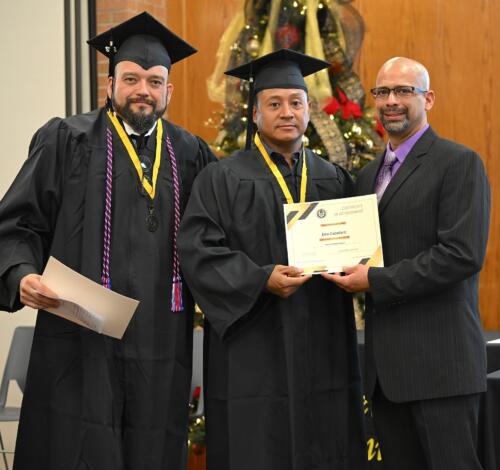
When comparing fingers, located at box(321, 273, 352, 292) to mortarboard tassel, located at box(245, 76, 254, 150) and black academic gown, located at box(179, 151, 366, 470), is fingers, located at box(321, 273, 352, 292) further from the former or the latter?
mortarboard tassel, located at box(245, 76, 254, 150)

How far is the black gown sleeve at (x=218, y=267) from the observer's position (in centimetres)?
394

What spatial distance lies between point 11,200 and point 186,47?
1.12m

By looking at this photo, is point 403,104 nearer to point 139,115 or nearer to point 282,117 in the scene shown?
point 282,117

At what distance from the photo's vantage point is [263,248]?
13.4ft

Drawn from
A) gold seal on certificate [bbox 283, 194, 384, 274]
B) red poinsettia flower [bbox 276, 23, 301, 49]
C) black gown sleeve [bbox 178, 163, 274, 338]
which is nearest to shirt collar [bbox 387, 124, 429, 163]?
gold seal on certificate [bbox 283, 194, 384, 274]

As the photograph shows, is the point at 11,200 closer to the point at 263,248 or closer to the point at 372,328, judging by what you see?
the point at 263,248

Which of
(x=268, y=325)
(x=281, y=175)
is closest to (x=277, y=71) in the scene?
(x=281, y=175)

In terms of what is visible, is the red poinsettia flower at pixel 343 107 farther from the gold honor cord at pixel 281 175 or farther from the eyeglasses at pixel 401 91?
the eyeglasses at pixel 401 91

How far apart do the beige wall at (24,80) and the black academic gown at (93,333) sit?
343 cm

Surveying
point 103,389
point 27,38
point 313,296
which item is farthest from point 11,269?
point 27,38

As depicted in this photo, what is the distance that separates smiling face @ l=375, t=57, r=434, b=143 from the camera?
3953mm

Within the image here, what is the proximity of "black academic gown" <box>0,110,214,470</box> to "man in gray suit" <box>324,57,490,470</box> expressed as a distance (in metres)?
0.83

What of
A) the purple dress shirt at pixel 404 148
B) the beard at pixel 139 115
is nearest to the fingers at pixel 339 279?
the purple dress shirt at pixel 404 148

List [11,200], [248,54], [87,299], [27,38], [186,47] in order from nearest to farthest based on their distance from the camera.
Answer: [87,299] < [11,200] < [186,47] < [248,54] < [27,38]
